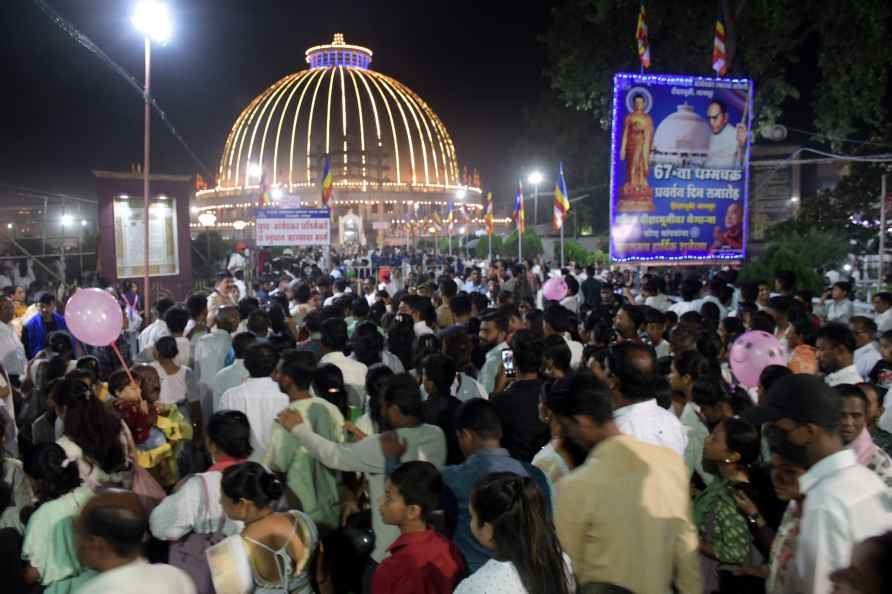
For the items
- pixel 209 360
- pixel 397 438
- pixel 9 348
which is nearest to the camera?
pixel 397 438

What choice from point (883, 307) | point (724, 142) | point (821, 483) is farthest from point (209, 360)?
point (724, 142)

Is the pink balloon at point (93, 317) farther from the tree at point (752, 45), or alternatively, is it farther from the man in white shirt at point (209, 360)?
the tree at point (752, 45)

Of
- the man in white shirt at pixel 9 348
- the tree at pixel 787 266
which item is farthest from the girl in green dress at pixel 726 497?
the tree at pixel 787 266

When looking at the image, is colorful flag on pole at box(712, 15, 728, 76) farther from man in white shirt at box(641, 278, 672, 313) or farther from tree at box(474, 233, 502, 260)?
tree at box(474, 233, 502, 260)

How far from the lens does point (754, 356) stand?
5.01 meters

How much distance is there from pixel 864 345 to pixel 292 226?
9.23m

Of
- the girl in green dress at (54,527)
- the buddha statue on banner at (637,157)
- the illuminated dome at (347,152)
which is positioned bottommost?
the girl in green dress at (54,527)

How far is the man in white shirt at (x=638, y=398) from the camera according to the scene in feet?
10.2

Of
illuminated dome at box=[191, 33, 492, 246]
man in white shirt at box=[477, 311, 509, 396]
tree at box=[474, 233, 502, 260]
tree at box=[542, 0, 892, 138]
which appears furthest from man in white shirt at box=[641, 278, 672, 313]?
illuminated dome at box=[191, 33, 492, 246]

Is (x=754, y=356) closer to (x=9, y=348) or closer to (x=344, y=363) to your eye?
(x=344, y=363)

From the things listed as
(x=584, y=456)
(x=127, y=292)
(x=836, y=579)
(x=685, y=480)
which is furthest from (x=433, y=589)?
(x=127, y=292)

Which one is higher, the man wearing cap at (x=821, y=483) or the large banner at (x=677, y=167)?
the large banner at (x=677, y=167)

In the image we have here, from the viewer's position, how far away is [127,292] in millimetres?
11836

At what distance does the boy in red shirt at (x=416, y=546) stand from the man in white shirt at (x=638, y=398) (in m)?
0.98
